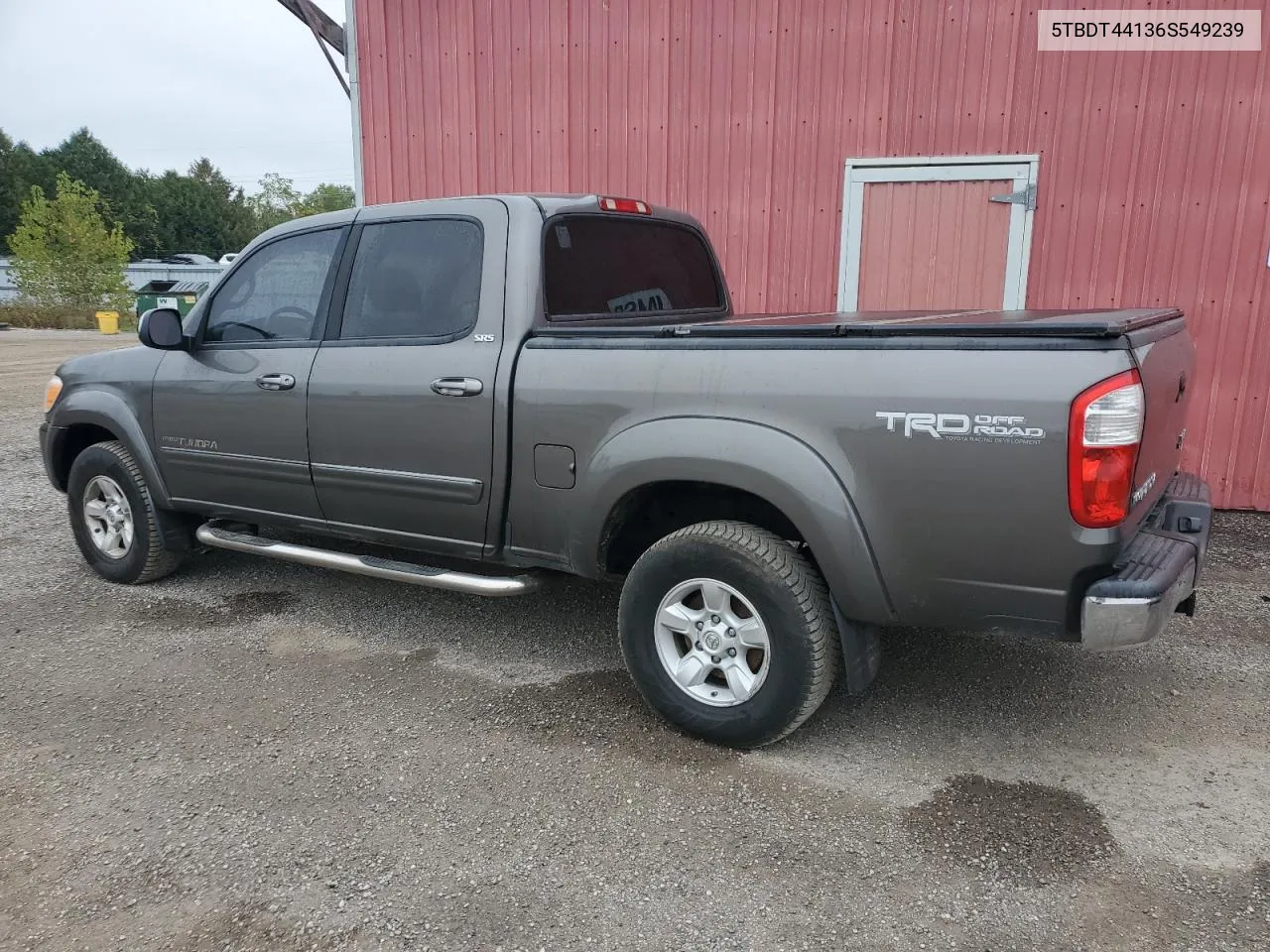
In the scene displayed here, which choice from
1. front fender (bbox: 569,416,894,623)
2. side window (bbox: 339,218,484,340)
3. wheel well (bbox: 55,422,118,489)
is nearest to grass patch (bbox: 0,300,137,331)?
wheel well (bbox: 55,422,118,489)

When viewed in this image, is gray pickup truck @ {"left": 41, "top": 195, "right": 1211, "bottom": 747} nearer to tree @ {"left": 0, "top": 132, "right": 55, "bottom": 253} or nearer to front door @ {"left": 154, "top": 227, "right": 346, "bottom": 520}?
front door @ {"left": 154, "top": 227, "right": 346, "bottom": 520}

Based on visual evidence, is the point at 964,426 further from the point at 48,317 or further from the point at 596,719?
the point at 48,317

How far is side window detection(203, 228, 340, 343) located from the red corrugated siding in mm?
3251

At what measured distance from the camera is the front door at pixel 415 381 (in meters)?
3.50

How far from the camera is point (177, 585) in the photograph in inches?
191

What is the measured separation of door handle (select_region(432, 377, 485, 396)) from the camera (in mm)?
3438

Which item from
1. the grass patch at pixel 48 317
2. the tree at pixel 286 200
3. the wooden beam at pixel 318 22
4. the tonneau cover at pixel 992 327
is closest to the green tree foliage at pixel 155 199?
the tree at pixel 286 200

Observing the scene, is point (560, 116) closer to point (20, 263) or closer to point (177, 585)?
point (177, 585)

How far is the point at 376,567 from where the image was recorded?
3.85m

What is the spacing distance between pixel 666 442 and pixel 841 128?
4.24 meters

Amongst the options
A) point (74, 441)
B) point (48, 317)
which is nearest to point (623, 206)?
point (74, 441)

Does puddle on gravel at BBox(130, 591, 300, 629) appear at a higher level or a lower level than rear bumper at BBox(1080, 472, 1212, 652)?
lower

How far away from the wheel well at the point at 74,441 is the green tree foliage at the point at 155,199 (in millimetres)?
65703

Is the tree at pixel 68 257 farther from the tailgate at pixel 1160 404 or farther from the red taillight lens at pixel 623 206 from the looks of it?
the tailgate at pixel 1160 404
